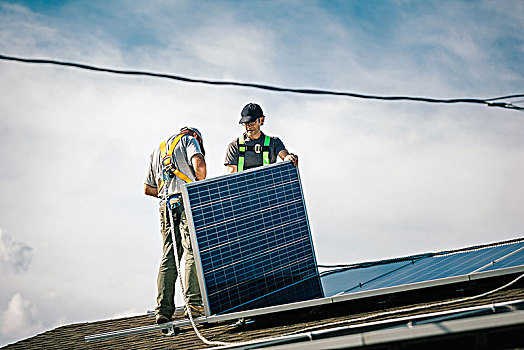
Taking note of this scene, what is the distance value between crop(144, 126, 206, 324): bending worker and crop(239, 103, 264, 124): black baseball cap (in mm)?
1122

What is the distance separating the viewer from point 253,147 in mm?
7535

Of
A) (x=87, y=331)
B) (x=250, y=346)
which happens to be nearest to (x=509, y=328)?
(x=250, y=346)

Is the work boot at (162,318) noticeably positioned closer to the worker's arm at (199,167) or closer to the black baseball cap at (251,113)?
the worker's arm at (199,167)

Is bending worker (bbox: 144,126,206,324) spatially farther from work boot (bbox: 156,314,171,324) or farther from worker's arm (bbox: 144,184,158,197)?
worker's arm (bbox: 144,184,158,197)

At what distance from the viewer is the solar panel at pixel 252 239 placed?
18.1 ft

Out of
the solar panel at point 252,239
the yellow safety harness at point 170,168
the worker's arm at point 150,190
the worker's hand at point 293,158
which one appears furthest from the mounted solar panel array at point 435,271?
the worker's arm at point 150,190

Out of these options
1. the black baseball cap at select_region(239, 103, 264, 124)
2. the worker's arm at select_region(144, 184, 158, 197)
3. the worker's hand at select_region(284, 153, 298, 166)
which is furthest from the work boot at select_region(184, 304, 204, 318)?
the black baseball cap at select_region(239, 103, 264, 124)

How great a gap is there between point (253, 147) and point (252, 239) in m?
1.74

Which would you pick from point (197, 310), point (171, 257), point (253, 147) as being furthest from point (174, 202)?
point (253, 147)

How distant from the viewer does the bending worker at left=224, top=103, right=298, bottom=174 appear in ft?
24.5

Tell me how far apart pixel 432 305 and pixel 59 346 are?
191 inches

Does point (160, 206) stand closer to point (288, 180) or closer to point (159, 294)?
point (159, 294)

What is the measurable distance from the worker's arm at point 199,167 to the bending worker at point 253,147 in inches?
51.5

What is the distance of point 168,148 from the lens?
634 centimetres
